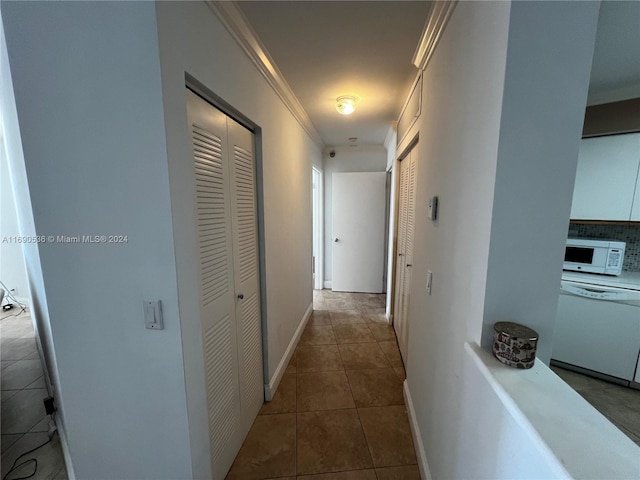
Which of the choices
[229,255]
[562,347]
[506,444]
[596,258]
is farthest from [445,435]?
[596,258]

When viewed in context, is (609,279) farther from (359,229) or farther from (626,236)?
(359,229)

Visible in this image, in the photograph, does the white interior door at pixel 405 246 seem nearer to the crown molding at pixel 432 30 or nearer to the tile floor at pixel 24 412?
the crown molding at pixel 432 30

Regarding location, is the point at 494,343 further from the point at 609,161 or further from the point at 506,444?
the point at 609,161

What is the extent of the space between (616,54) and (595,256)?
1.48 m

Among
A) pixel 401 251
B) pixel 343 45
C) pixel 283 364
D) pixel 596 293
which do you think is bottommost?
pixel 283 364

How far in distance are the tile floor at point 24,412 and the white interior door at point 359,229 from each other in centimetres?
337

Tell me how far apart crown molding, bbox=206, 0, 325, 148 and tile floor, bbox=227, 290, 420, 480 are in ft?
7.69

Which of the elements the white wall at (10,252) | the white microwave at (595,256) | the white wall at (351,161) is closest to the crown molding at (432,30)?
the white microwave at (595,256)

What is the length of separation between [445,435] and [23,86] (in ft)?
7.04

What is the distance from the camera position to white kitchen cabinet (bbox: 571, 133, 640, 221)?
1.93m

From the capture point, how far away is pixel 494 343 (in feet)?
2.52

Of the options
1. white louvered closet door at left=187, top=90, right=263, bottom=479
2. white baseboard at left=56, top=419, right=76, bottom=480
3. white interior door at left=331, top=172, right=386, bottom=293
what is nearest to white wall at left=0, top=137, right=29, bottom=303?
white baseboard at left=56, top=419, right=76, bottom=480

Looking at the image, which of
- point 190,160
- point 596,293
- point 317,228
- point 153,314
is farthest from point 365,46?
point 317,228

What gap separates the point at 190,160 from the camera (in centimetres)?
100
